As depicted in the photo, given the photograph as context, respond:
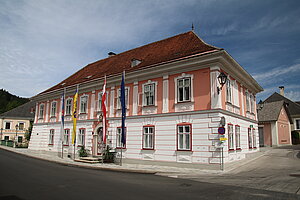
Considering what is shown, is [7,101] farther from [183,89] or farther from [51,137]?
[183,89]

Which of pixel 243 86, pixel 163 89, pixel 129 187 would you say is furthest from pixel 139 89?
pixel 129 187

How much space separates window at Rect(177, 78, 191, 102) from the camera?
1519 cm

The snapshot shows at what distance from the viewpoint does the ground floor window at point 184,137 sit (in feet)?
47.5

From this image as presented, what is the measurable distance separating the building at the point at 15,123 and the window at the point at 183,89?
44.2m

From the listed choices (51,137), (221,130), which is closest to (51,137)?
(51,137)

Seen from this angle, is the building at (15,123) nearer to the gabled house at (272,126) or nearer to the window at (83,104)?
the window at (83,104)

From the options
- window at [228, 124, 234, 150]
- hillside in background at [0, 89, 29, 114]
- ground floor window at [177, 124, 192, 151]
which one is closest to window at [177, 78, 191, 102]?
ground floor window at [177, 124, 192, 151]

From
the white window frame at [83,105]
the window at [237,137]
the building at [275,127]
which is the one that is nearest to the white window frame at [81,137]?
the white window frame at [83,105]

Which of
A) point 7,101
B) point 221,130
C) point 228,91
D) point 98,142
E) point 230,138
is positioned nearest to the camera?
point 221,130

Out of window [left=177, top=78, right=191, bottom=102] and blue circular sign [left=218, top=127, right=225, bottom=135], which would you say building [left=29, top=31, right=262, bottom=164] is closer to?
window [left=177, top=78, right=191, bottom=102]

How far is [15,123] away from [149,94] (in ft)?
152

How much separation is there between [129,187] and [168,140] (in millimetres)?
7155

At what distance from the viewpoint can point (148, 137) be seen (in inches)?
650

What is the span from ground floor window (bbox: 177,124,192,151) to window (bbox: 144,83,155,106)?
311cm
